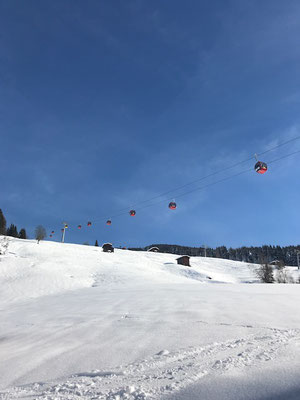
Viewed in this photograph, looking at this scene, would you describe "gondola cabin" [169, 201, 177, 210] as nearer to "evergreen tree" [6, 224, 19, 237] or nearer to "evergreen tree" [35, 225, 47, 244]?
"evergreen tree" [35, 225, 47, 244]

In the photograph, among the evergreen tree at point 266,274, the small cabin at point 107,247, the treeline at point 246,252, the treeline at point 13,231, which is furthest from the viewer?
the treeline at point 246,252

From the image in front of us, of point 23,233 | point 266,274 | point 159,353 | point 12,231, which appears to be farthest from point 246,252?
point 159,353

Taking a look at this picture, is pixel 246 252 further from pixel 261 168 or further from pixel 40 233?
pixel 261 168

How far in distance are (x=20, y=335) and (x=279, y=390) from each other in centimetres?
481

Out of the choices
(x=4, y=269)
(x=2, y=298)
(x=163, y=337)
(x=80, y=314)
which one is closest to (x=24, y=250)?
(x=4, y=269)

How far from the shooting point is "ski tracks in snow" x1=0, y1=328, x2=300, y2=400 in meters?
2.22

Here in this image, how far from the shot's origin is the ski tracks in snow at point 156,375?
2.22 metres

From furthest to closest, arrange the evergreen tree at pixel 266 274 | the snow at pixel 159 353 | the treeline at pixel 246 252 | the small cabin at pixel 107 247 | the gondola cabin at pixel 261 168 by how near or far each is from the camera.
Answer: the treeline at pixel 246 252
the small cabin at pixel 107 247
the evergreen tree at pixel 266 274
the gondola cabin at pixel 261 168
the snow at pixel 159 353

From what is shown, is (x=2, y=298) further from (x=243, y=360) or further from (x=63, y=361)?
(x=243, y=360)

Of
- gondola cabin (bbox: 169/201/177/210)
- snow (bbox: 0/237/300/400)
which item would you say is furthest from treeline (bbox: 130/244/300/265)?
snow (bbox: 0/237/300/400)

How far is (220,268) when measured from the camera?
53.7 meters

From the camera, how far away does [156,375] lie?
2514 millimetres

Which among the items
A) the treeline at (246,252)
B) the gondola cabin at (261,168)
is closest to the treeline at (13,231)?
the treeline at (246,252)

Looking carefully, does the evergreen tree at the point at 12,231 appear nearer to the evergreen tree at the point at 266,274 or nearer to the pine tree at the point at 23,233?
the pine tree at the point at 23,233
